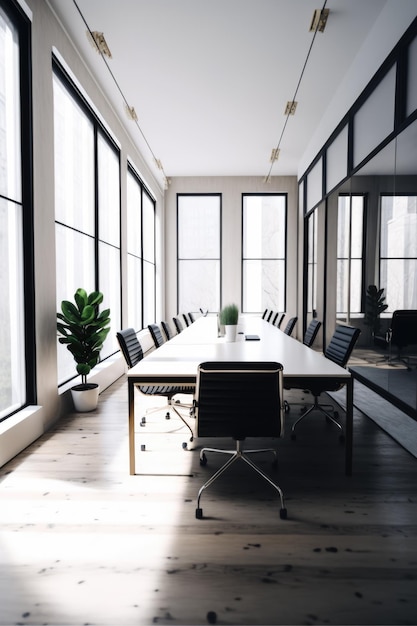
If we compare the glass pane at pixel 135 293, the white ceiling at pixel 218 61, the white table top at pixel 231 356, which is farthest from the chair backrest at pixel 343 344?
the glass pane at pixel 135 293

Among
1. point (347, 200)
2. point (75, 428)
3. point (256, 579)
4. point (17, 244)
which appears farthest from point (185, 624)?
point (347, 200)

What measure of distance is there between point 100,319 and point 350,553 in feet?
9.73

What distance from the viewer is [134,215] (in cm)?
816

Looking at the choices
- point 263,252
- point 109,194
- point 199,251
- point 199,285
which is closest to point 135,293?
point 109,194

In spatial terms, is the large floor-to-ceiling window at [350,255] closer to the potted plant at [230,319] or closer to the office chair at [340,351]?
the office chair at [340,351]

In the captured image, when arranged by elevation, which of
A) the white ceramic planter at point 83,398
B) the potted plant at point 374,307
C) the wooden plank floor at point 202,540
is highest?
the potted plant at point 374,307

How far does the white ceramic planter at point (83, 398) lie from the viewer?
425 centimetres

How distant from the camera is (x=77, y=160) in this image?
16.5 feet

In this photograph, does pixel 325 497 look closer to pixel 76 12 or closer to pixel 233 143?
pixel 76 12

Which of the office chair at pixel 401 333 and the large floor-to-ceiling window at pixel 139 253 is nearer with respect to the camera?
the office chair at pixel 401 333

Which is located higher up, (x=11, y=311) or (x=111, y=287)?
(x=111, y=287)

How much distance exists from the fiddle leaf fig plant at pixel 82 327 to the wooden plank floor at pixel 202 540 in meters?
1.04

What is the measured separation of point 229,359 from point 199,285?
767 centimetres

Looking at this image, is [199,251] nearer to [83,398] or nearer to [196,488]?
[83,398]
